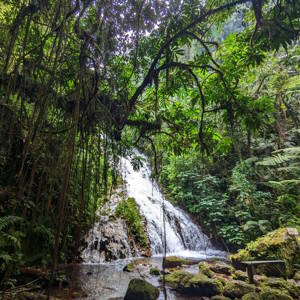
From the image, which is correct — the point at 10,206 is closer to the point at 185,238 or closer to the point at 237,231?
the point at 185,238

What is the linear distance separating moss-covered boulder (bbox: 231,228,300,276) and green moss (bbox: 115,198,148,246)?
2.34 m

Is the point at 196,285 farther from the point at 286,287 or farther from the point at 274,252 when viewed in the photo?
the point at 274,252

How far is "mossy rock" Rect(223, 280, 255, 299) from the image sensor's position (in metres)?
3.51

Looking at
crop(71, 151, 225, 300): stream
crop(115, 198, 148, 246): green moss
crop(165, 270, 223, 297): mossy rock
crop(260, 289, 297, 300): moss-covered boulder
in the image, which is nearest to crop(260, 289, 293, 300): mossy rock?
crop(260, 289, 297, 300): moss-covered boulder

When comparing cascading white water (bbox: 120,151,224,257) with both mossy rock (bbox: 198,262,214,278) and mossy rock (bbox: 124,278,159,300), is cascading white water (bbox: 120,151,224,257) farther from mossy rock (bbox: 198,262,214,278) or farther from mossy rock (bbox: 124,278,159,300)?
mossy rock (bbox: 124,278,159,300)

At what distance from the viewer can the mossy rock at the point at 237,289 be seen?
3.51m

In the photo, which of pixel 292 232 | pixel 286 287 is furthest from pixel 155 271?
pixel 292 232

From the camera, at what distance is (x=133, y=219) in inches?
247

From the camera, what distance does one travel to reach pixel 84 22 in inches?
110

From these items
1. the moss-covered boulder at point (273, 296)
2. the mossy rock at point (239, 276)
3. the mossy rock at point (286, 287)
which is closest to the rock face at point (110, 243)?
the mossy rock at point (239, 276)

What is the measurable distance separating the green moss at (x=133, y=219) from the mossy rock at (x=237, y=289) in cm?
270

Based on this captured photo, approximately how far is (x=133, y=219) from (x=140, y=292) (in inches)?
123

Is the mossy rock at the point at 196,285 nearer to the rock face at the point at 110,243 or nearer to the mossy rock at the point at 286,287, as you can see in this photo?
the mossy rock at the point at 286,287

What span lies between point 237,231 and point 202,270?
3071 millimetres
